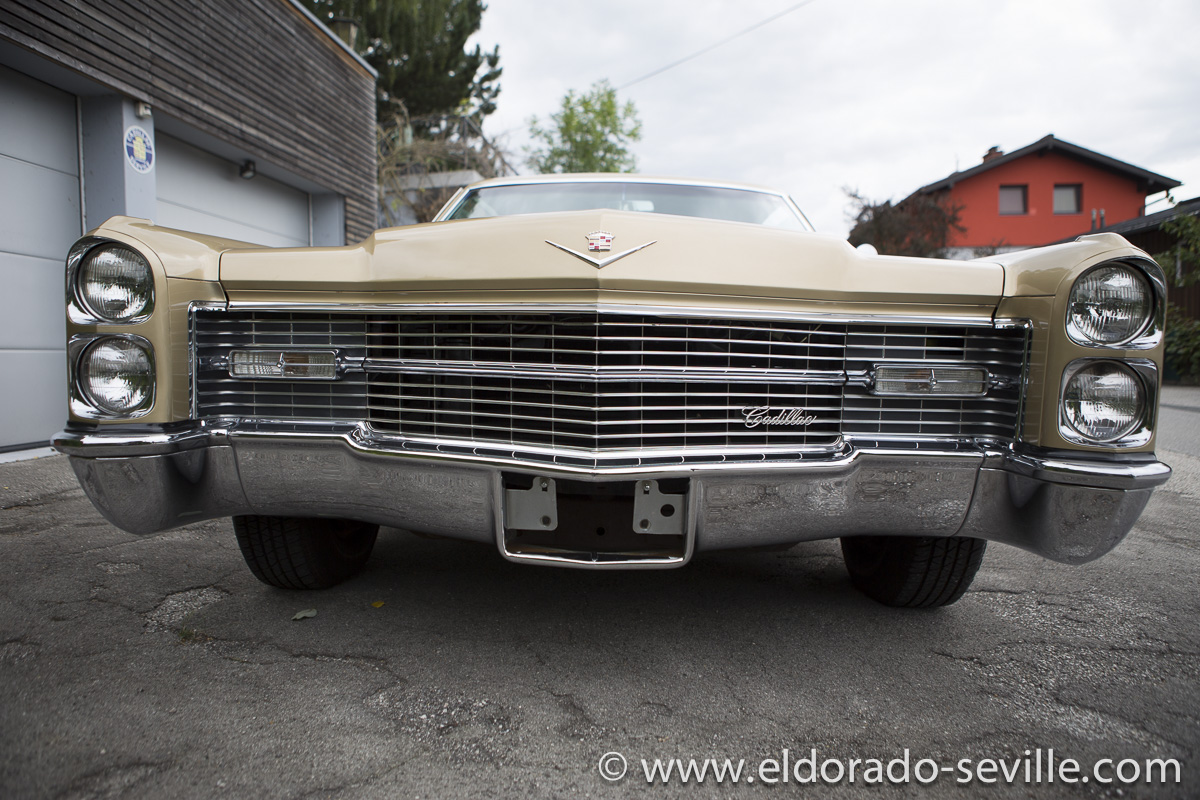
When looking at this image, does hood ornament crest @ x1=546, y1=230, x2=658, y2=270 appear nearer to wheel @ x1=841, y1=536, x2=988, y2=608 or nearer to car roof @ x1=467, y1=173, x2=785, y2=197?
wheel @ x1=841, y1=536, x2=988, y2=608

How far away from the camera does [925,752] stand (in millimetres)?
1500

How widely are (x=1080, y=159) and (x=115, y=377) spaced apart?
94.3 feet

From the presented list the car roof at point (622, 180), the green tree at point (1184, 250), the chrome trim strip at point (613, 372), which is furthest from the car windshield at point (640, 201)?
the green tree at point (1184, 250)

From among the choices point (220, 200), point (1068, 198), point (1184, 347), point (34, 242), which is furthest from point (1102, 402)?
point (1068, 198)

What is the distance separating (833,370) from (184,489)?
171 cm

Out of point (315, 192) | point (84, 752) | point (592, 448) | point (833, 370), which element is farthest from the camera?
point (315, 192)

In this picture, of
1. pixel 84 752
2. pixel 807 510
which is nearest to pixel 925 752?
pixel 807 510

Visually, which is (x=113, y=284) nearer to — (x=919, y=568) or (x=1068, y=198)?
(x=919, y=568)

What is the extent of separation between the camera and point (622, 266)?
1.62 metres

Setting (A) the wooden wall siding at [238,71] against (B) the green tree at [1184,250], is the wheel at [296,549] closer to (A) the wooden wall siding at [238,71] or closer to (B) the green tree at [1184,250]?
(A) the wooden wall siding at [238,71]

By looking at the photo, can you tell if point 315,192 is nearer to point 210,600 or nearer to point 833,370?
point 210,600

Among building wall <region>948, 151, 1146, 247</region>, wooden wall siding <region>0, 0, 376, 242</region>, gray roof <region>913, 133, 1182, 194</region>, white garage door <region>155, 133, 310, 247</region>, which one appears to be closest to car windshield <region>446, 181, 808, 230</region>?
wooden wall siding <region>0, 0, 376, 242</region>

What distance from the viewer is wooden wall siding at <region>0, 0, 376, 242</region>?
190 inches

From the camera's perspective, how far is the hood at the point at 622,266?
1638 mm
